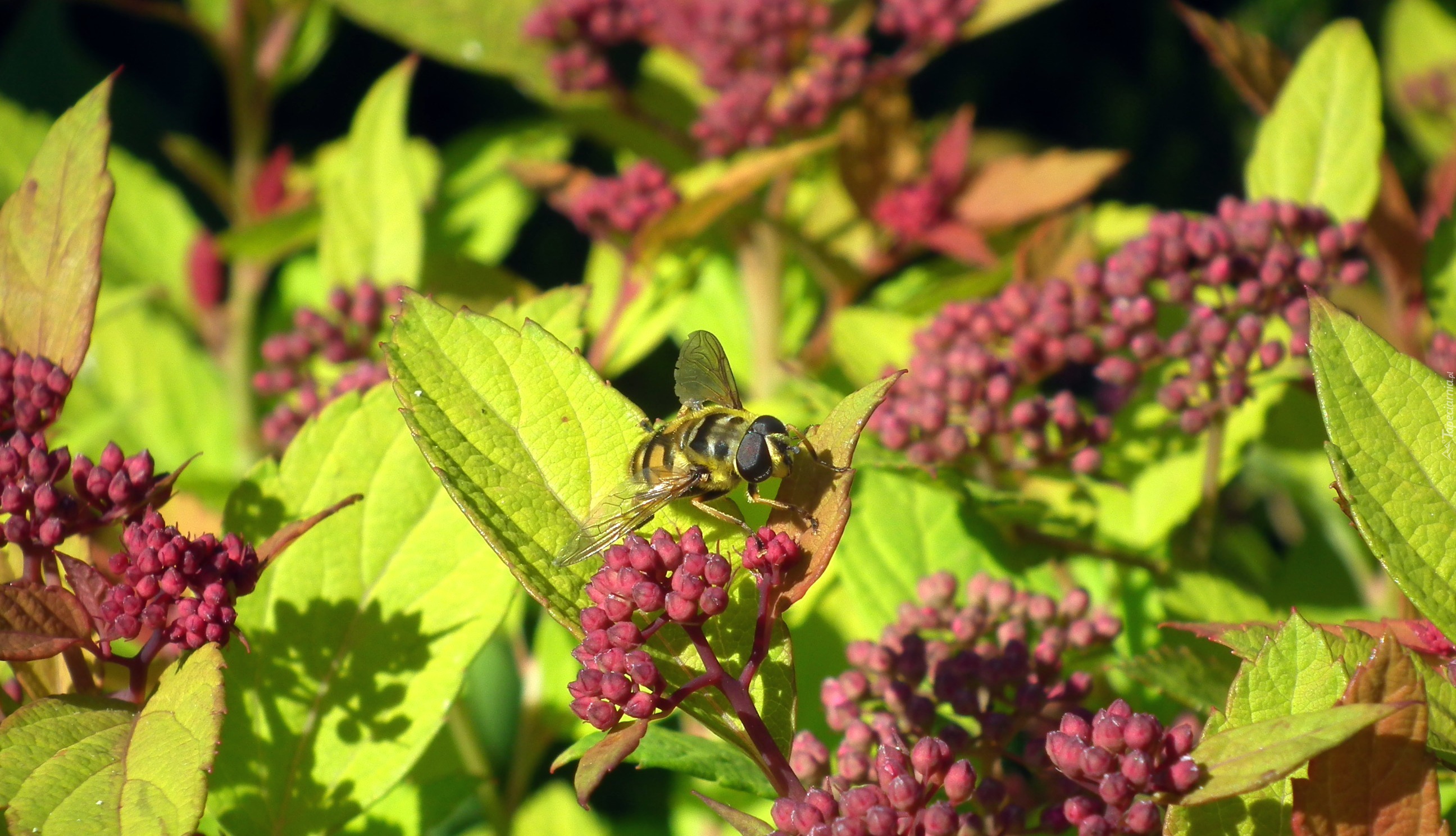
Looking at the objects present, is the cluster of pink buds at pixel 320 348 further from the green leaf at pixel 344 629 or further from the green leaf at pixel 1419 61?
the green leaf at pixel 1419 61

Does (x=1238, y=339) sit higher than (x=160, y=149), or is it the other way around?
(x=160, y=149)

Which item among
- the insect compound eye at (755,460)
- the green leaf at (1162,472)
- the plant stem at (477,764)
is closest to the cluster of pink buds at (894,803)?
the insect compound eye at (755,460)

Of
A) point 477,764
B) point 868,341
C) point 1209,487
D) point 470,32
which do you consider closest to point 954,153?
point 868,341

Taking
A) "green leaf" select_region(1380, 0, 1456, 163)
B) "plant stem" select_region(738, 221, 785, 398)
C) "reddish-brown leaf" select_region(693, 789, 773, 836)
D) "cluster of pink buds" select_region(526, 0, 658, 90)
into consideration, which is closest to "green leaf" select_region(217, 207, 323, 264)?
"cluster of pink buds" select_region(526, 0, 658, 90)

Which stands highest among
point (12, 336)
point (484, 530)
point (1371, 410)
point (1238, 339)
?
point (12, 336)

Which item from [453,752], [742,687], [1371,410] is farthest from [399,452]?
[1371,410]

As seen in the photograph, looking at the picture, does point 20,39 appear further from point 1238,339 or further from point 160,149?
point 1238,339
